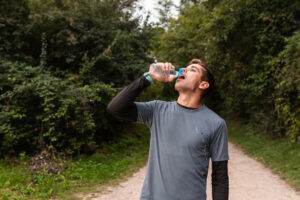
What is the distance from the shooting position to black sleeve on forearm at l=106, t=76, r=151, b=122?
349 cm

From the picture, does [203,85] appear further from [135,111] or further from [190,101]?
[135,111]

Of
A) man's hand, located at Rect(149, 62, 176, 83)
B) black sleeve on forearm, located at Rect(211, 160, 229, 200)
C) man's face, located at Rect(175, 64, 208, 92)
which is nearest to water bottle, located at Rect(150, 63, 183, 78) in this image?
man's hand, located at Rect(149, 62, 176, 83)

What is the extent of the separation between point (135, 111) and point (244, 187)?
7509mm

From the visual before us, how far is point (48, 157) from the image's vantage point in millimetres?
11617

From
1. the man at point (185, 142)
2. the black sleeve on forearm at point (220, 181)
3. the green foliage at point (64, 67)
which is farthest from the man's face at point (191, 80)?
the green foliage at point (64, 67)

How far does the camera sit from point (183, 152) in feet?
11.0

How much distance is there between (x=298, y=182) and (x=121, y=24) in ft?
23.9

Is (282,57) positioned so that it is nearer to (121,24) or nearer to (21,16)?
(121,24)

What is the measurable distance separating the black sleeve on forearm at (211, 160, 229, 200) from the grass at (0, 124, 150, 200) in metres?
6.26

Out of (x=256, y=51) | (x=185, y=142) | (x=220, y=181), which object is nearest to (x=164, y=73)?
(x=185, y=142)

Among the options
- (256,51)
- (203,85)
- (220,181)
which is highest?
(256,51)

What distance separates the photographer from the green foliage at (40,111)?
471 inches

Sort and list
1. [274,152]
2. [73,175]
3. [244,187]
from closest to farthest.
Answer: [244,187]
[73,175]
[274,152]

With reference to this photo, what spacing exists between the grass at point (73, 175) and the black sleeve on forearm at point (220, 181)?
6.26 m
